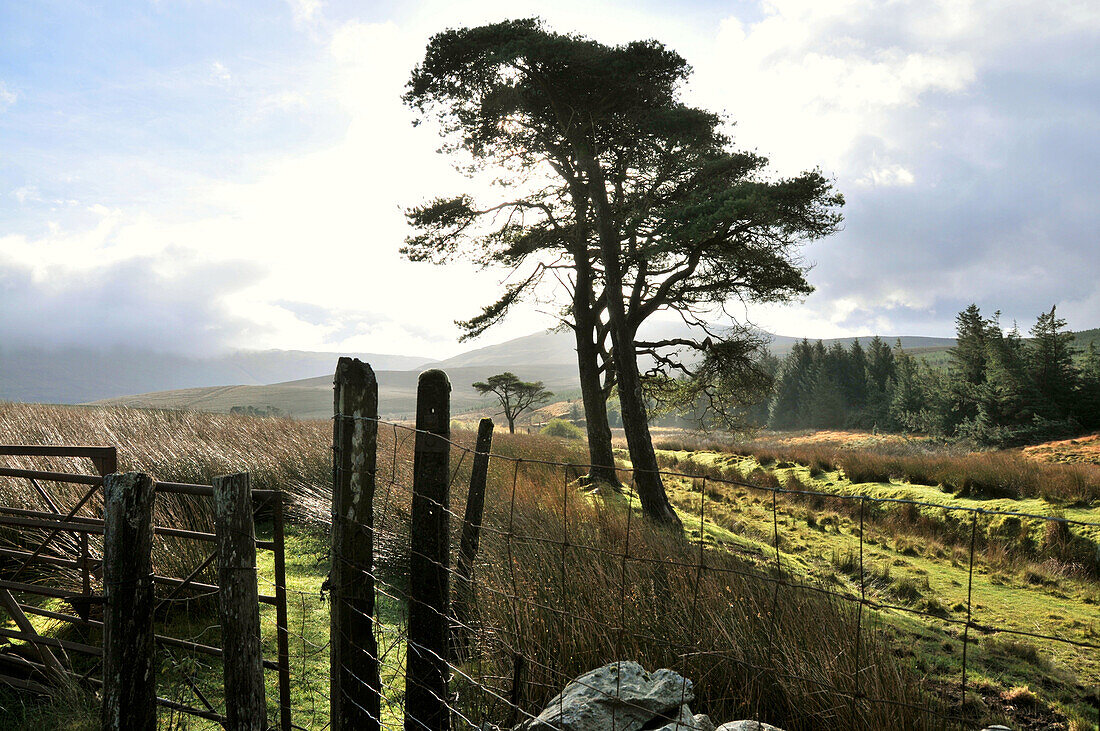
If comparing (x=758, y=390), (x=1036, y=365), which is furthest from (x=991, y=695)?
(x=1036, y=365)

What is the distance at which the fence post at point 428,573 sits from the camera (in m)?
2.84

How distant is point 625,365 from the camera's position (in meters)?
11.6

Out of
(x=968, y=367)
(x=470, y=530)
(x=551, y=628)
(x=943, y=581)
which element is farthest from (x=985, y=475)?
(x=968, y=367)

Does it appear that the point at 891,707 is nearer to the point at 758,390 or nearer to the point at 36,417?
the point at 758,390

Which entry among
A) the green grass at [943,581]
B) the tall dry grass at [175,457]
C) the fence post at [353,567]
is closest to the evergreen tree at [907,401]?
the green grass at [943,581]

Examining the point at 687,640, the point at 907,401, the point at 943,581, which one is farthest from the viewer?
the point at 907,401

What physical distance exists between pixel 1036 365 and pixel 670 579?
3845 cm

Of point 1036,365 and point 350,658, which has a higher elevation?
point 1036,365

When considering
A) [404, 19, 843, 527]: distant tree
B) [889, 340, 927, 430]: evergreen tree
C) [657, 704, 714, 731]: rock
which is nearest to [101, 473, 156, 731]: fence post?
[657, 704, 714, 731]: rock

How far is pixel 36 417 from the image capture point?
43.1 ft

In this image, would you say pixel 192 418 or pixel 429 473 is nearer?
pixel 429 473

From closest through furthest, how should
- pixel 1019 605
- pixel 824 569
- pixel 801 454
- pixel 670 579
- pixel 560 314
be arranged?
1. pixel 670 579
2. pixel 1019 605
3. pixel 824 569
4. pixel 560 314
5. pixel 801 454

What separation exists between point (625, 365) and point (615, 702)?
9.23 meters

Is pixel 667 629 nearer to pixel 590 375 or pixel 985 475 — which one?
pixel 590 375
